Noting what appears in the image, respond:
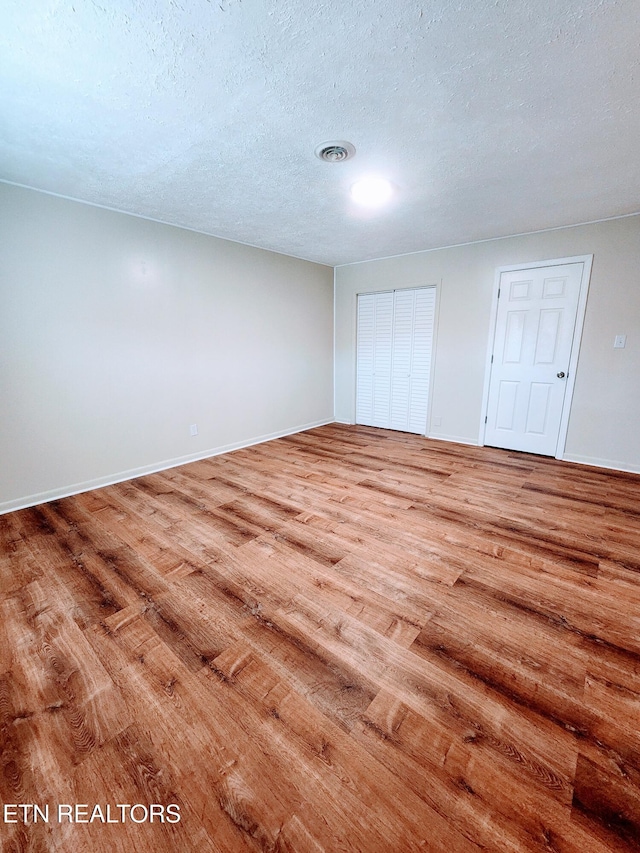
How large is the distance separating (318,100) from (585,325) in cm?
339

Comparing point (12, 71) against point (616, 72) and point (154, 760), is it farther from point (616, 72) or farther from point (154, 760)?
point (154, 760)

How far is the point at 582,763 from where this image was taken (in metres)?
1.12

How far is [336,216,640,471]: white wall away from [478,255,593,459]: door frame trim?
0.05 metres

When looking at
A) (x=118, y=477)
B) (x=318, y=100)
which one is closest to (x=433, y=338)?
(x=318, y=100)

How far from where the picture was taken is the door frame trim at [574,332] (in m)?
3.51

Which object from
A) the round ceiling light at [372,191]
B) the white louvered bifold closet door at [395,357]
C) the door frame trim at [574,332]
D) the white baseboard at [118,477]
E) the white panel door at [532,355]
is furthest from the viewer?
the white louvered bifold closet door at [395,357]

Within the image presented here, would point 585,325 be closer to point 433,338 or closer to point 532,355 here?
point 532,355

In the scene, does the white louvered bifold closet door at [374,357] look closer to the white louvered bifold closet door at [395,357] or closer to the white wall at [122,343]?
the white louvered bifold closet door at [395,357]

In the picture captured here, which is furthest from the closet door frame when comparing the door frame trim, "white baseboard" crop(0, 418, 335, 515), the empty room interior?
"white baseboard" crop(0, 418, 335, 515)

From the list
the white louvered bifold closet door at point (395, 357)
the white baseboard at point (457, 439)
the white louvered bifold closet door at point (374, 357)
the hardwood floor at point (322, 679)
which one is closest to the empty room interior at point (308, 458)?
the hardwood floor at point (322, 679)

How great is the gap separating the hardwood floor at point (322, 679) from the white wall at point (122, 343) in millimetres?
679

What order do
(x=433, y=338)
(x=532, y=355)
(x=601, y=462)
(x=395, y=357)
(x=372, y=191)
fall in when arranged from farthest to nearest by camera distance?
(x=395, y=357) < (x=433, y=338) < (x=532, y=355) < (x=601, y=462) < (x=372, y=191)

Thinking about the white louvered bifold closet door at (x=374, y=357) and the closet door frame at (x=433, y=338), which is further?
the white louvered bifold closet door at (x=374, y=357)

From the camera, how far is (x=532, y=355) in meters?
3.94
